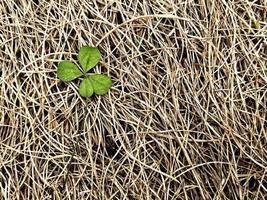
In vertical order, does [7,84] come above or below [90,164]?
A: above

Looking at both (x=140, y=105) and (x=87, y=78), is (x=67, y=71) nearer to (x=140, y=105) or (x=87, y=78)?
(x=87, y=78)

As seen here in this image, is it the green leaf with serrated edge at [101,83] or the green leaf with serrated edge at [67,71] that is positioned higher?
the green leaf with serrated edge at [67,71]

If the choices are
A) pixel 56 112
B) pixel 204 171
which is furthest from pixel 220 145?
pixel 56 112

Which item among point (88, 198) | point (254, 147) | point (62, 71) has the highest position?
point (62, 71)

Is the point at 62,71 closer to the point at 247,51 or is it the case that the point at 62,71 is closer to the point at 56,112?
the point at 56,112

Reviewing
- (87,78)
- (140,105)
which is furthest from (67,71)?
(140,105)
